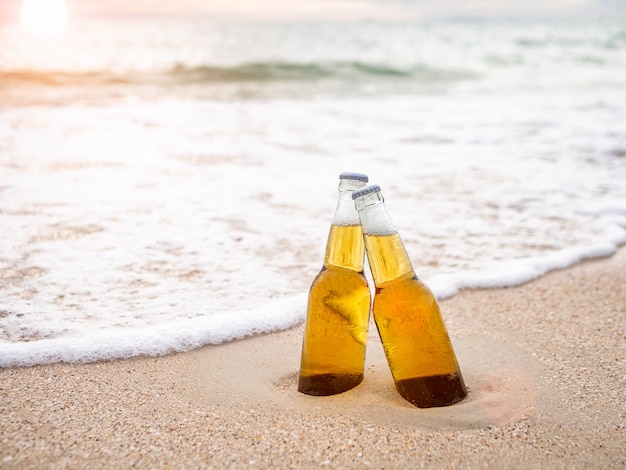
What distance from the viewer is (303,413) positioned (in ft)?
5.29

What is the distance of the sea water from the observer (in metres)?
2.32

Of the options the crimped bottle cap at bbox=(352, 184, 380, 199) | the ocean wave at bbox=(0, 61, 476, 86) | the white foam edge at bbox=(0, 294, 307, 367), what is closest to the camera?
the crimped bottle cap at bbox=(352, 184, 380, 199)

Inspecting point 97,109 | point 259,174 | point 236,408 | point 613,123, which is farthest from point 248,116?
point 236,408

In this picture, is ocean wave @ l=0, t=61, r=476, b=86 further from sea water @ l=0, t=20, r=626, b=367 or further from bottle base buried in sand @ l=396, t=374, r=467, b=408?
bottle base buried in sand @ l=396, t=374, r=467, b=408

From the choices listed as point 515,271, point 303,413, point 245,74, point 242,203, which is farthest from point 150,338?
point 245,74

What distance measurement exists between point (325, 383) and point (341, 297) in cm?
29

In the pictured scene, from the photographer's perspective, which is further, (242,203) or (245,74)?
(245,74)

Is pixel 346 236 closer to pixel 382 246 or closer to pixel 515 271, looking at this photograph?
pixel 382 246

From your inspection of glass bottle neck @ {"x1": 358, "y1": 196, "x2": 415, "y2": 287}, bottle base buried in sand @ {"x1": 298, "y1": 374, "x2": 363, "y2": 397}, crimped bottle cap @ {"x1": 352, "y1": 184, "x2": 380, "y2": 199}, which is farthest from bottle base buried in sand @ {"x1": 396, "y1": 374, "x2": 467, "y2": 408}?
crimped bottle cap @ {"x1": 352, "y1": 184, "x2": 380, "y2": 199}

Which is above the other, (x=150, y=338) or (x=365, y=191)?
(x=365, y=191)

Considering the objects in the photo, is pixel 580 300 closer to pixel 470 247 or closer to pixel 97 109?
pixel 470 247

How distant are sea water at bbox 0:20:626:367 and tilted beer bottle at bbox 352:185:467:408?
80 centimetres

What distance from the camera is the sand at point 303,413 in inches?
57.0

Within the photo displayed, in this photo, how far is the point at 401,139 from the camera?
666 cm
